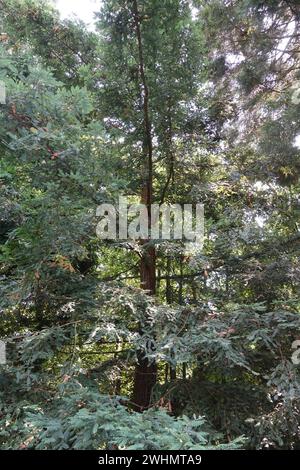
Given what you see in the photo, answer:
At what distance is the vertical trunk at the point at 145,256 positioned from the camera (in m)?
4.37

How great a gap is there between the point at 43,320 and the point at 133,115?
9.27ft

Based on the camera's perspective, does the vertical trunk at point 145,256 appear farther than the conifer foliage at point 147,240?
Yes

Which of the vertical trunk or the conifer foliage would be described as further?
the vertical trunk

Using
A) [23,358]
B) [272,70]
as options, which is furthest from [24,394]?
[272,70]

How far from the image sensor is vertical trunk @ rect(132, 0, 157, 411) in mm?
4367

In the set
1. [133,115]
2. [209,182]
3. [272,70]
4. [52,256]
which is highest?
[272,70]

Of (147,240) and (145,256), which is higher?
(147,240)

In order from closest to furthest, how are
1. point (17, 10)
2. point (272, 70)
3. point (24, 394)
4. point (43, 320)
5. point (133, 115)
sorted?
point (24, 394), point (43, 320), point (133, 115), point (17, 10), point (272, 70)

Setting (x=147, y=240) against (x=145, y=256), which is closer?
(x=147, y=240)

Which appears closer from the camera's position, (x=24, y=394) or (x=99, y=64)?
(x=24, y=394)

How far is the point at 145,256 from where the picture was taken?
16.6 ft

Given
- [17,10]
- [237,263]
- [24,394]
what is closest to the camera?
[24,394]
